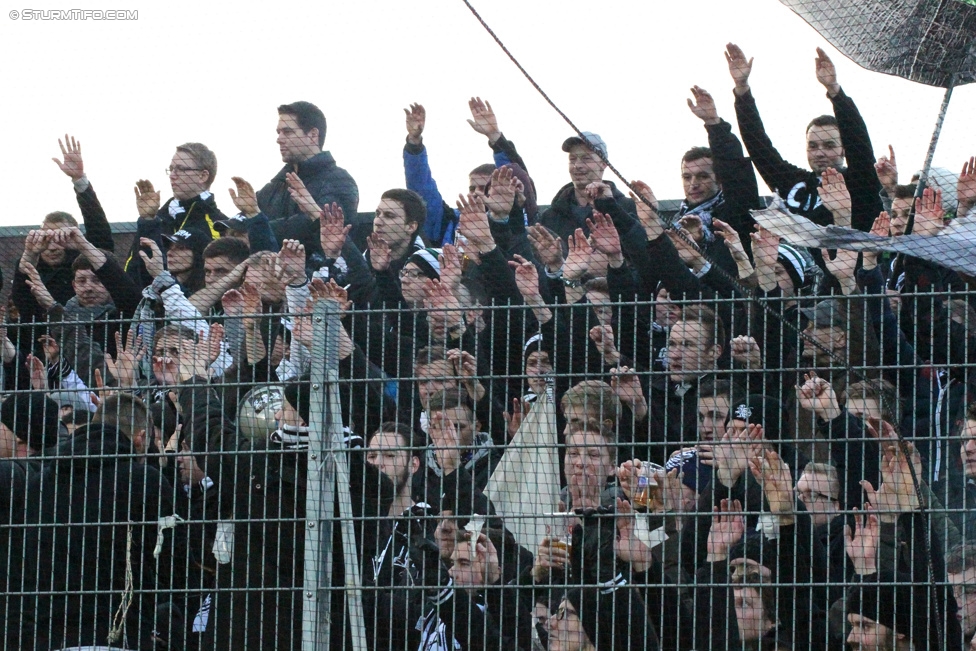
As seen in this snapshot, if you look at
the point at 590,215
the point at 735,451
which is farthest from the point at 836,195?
the point at 735,451

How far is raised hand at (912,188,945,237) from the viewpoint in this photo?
5.42 meters

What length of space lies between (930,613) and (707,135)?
8.64 feet

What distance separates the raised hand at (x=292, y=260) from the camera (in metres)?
6.12

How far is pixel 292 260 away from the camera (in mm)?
6133

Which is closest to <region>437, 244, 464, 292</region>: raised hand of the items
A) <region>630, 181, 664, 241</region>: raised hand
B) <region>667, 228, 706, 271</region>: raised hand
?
<region>630, 181, 664, 241</region>: raised hand

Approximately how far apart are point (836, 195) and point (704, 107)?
0.79 metres

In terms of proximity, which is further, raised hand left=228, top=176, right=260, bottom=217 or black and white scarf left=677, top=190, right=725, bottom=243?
raised hand left=228, top=176, right=260, bottom=217

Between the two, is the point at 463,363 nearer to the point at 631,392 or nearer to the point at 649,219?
the point at 631,392

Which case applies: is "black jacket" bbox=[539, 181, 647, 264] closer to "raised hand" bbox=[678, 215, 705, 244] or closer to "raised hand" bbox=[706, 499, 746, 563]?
"raised hand" bbox=[678, 215, 705, 244]

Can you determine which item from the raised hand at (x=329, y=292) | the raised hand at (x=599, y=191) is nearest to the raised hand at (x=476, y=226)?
the raised hand at (x=599, y=191)

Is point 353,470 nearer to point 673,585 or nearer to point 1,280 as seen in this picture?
point 673,585

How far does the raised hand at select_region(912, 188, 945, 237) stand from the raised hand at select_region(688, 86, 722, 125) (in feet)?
3.61

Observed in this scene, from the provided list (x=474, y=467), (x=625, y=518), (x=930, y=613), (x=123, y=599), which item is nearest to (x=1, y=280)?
(x=123, y=599)

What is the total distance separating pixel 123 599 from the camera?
486 centimetres
